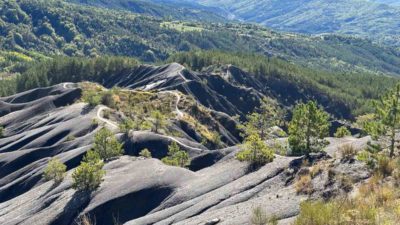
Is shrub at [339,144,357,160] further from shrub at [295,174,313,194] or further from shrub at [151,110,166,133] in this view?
shrub at [151,110,166,133]

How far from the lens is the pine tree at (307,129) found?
62.3 metres

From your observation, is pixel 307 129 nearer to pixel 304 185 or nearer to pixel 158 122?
pixel 304 185

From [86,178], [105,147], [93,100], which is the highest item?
[86,178]

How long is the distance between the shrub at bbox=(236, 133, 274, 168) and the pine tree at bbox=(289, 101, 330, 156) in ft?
16.8

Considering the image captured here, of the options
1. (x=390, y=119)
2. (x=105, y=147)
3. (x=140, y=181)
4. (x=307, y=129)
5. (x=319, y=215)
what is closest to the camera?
(x=319, y=215)

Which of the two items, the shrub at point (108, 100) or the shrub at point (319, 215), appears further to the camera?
the shrub at point (108, 100)

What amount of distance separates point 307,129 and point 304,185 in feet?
80.1

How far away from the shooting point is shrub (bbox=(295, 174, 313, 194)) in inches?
1510

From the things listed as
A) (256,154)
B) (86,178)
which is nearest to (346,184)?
(256,154)

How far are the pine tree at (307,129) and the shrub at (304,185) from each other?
21846mm

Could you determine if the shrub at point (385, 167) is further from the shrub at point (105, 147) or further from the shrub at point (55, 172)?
the shrub at point (105, 147)

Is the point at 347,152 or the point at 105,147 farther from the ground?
the point at 347,152

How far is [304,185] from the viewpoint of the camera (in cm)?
3947

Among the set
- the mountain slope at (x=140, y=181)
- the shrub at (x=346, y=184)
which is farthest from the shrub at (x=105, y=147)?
the shrub at (x=346, y=184)
